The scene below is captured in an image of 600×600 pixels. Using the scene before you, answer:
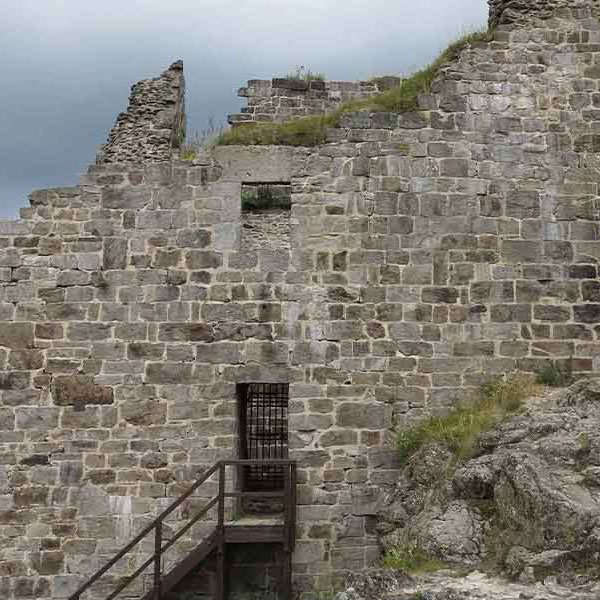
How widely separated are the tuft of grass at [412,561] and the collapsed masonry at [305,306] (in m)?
2.11

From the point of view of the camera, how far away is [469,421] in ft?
30.3

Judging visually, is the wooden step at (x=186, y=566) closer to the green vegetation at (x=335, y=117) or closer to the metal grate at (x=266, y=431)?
the metal grate at (x=266, y=431)

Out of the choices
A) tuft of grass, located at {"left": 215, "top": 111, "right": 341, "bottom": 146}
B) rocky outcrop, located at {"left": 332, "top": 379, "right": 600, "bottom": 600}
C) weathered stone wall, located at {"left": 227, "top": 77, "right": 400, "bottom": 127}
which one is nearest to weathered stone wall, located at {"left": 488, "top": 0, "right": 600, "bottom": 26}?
tuft of grass, located at {"left": 215, "top": 111, "right": 341, "bottom": 146}

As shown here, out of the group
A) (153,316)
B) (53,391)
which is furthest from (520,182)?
(53,391)

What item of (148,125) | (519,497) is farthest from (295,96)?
(519,497)

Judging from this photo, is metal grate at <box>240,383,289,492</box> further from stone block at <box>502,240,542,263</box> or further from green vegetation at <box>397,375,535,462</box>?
stone block at <box>502,240,542,263</box>

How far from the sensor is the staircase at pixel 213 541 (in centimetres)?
918

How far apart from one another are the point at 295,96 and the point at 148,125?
3243 mm

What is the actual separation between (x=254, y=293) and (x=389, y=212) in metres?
2.02

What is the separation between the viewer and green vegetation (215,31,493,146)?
34.0 ft

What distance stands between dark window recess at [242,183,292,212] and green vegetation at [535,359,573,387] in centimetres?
380

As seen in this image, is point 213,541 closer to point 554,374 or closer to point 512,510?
point 512,510

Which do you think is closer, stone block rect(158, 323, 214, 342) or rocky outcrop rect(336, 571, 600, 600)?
rocky outcrop rect(336, 571, 600, 600)

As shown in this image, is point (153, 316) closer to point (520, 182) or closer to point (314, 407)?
point (314, 407)
